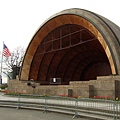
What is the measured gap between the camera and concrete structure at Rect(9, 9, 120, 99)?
735 inches

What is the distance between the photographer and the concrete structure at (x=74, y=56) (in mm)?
18666

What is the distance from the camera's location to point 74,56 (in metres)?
36.2

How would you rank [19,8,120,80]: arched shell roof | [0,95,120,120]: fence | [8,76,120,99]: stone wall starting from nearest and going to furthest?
[0,95,120,120]: fence < [8,76,120,99]: stone wall < [19,8,120,80]: arched shell roof

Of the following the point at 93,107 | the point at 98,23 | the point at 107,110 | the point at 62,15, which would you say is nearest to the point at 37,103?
the point at 93,107

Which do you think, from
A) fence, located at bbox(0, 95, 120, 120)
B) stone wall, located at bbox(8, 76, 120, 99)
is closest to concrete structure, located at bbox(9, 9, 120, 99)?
stone wall, located at bbox(8, 76, 120, 99)

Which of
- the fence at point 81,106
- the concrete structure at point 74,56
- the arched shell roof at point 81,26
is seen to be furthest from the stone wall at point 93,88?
the fence at point 81,106

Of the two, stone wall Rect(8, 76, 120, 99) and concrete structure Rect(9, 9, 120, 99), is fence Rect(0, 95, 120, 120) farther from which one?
concrete structure Rect(9, 9, 120, 99)

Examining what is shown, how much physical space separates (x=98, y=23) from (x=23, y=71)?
1580 cm

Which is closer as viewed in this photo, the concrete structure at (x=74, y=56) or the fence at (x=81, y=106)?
the fence at (x=81, y=106)

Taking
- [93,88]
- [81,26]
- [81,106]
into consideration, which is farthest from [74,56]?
[81,106]

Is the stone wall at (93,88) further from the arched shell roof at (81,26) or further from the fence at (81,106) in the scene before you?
the fence at (81,106)

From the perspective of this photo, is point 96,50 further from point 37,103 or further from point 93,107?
point 93,107

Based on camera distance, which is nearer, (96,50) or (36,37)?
(36,37)

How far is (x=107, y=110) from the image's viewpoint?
9.41 meters
